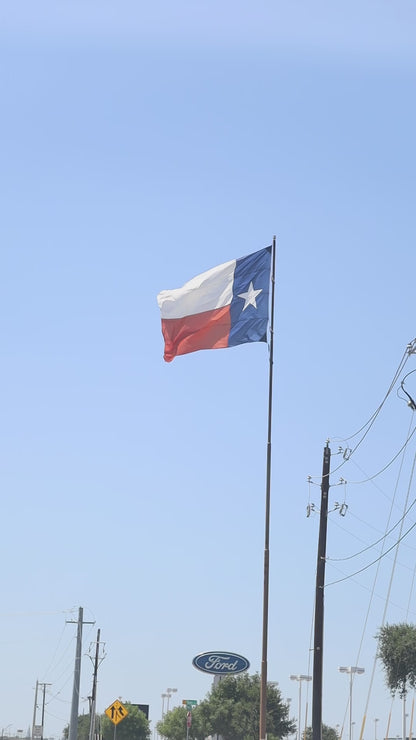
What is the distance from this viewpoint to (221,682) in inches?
4026

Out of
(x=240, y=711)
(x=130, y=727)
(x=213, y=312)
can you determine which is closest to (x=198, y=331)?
(x=213, y=312)

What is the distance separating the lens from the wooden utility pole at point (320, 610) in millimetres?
36031

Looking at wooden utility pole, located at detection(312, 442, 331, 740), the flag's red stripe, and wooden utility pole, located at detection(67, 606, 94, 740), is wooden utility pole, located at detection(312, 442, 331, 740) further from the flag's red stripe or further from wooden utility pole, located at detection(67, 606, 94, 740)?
wooden utility pole, located at detection(67, 606, 94, 740)

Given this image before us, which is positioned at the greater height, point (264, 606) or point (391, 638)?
point (391, 638)

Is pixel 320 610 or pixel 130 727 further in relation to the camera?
pixel 130 727

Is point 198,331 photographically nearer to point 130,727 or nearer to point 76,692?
point 76,692

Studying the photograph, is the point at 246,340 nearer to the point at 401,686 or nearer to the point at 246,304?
the point at 246,304

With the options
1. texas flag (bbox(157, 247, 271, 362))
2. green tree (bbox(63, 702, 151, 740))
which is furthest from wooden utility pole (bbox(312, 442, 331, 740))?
green tree (bbox(63, 702, 151, 740))

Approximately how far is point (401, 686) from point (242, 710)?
1439 inches

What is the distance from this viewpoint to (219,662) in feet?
149

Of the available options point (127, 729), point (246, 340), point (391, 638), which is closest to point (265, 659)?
point (246, 340)

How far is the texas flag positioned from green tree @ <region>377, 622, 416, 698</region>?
40.0m

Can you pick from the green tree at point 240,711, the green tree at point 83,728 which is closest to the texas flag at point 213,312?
the green tree at point 240,711

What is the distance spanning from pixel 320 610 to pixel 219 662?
10086 mm
